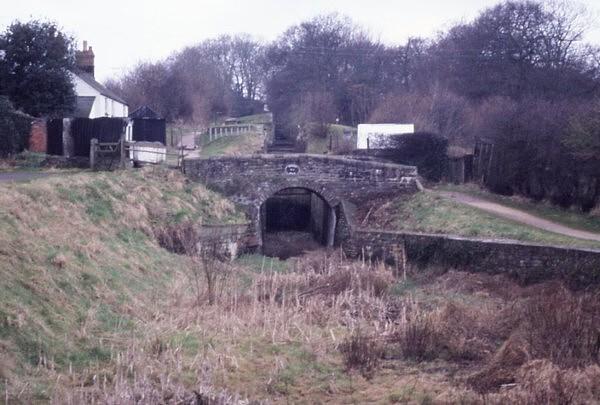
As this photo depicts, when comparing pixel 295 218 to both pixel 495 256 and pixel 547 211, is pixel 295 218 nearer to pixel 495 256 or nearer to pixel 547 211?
pixel 547 211

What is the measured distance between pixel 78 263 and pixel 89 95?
23325mm

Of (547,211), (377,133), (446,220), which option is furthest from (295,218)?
(547,211)

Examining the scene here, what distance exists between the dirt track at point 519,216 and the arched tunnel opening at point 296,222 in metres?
4.30

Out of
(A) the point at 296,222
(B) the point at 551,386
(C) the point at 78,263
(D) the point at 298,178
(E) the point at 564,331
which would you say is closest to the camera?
(B) the point at 551,386

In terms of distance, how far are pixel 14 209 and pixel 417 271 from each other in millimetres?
9896

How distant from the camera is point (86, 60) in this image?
127 feet

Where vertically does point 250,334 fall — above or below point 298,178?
below

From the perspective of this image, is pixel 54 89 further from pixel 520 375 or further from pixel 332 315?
pixel 520 375

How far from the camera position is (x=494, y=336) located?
449 inches

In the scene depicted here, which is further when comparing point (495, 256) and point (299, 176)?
point (299, 176)

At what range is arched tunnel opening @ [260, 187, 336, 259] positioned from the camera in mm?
25281

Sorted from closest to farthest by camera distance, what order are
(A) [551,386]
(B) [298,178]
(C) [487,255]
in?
(A) [551,386] < (C) [487,255] < (B) [298,178]

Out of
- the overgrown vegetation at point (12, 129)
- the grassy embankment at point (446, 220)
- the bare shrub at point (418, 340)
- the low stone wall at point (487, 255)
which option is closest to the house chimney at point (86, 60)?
the overgrown vegetation at point (12, 129)

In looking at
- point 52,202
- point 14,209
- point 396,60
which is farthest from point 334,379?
point 396,60
